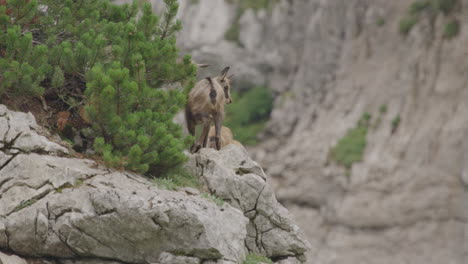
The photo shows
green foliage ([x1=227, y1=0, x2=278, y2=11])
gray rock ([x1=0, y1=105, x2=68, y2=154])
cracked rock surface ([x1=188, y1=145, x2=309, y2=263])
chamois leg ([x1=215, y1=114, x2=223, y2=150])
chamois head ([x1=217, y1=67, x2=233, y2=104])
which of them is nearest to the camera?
gray rock ([x1=0, y1=105, x2=68, y2=154])

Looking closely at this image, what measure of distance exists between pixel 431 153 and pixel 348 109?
361 inches

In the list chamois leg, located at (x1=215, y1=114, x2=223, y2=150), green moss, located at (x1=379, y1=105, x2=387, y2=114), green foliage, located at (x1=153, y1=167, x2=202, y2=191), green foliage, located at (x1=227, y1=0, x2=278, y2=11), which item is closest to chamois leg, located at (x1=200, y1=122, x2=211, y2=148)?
chamois leg, located at (x1=215, y1=114, x2=223, y2=150)

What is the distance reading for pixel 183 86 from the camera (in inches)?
489

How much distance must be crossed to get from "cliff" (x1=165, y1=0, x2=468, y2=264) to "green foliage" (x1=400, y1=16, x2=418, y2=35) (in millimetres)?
136

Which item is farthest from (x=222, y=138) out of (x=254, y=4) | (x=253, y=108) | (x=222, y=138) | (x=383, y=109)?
(x=254, y=4)

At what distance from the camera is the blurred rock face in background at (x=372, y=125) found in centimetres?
3319

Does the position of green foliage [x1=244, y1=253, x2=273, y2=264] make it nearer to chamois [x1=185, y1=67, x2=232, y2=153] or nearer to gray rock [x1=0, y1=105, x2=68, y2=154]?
chamois [x1=185, y1=67, x2=232, y2=153]

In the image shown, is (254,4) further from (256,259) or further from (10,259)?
(10,259)

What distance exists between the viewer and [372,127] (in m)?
39.7

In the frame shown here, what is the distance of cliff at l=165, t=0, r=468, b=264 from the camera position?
109ft

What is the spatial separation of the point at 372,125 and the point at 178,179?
30115 mm

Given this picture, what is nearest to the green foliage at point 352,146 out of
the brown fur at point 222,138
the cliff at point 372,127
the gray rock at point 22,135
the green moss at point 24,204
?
the cliff at point 372,127

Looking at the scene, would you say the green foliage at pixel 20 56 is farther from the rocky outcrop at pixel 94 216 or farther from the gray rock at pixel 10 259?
the gray rock at pixel 10 259

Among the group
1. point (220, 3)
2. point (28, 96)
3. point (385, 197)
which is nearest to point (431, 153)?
point (385, 197)
